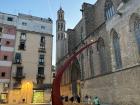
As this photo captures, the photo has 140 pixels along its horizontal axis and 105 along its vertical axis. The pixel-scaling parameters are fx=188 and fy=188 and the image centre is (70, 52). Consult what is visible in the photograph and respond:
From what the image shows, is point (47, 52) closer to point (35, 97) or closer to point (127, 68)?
point (35, 97)

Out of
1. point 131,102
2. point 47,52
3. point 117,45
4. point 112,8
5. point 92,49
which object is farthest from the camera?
point 47,52

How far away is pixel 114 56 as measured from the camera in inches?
796

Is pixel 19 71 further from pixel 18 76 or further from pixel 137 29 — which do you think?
pixel 137 29

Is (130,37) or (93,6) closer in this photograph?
(130,37)

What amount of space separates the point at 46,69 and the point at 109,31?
1477 centimetres

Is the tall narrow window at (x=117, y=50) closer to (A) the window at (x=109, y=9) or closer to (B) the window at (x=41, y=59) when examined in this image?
(A) the window at (x=109, y=9)

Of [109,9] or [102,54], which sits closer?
[102,54]

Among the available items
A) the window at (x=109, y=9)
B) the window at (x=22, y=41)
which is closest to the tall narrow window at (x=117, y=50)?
the window at (x=109, y=9)

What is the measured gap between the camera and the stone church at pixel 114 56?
1678 centimetres

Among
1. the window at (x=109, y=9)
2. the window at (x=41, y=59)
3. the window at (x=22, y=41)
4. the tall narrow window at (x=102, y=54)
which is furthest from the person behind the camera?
the window at (x=41, y=59)

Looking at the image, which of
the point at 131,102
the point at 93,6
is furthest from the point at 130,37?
the point at 93,6

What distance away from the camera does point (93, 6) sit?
30.9 meters

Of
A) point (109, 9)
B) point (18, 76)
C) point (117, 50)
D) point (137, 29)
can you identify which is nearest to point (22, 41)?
point (18, 76)

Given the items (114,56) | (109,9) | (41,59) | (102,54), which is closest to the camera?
(114,56)
